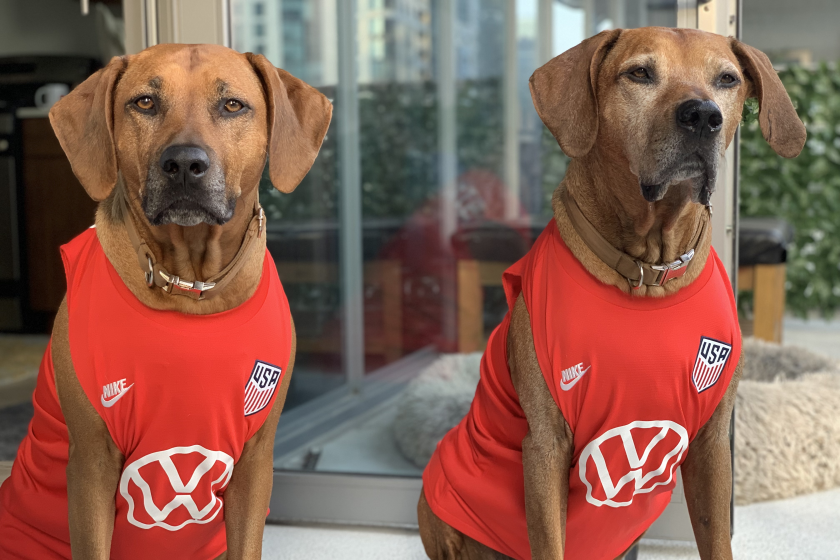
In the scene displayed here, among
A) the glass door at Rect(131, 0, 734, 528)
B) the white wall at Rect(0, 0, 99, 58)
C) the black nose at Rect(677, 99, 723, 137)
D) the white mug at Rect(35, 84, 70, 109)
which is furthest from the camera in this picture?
the white wall at Rect(0, 0, 99, 58)

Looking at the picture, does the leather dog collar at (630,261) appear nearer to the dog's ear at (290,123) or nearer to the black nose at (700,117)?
the black nose at (700,117)

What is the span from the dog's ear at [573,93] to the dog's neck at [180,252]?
26.5 inches

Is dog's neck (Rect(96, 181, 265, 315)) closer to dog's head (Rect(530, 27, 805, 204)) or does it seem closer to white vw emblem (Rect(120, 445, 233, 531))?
white vw emblem (Rect(120, 445, 233, 531))

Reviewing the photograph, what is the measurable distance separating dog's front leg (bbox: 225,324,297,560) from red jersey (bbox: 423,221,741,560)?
1.72 ft

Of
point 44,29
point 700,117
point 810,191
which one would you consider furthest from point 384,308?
point 810,191

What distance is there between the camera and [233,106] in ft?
5.67

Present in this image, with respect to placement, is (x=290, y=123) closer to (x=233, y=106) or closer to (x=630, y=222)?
(x=233, y=106)

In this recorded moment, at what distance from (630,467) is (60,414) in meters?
1.22

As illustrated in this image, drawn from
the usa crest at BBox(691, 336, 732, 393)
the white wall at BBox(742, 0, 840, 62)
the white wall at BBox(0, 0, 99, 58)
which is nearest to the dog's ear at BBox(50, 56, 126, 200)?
the usa crest at BBox(691, 336, 732, 393)

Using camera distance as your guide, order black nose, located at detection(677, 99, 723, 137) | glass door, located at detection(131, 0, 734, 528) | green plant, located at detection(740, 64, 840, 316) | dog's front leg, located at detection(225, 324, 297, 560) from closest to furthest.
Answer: black nose, located at detection(677, 99, 723, 137) → dog's front leg, located at detection(225, 324, 297, 560) → glass door, located at detection(131, 0, 734, 528) → green plant, located at detection(740, 64, 840, 316)

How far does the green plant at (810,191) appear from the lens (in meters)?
6.82

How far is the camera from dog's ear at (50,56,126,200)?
1670 mm

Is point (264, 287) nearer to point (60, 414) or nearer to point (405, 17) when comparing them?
point (60, 414)

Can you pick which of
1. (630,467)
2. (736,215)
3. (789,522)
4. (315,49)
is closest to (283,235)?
(315,49)
